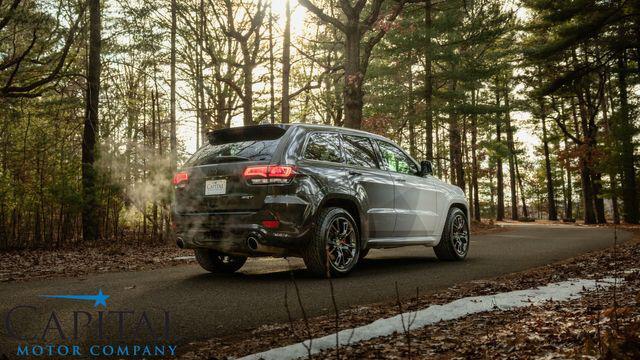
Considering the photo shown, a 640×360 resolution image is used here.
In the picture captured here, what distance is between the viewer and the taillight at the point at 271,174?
19.4 feet

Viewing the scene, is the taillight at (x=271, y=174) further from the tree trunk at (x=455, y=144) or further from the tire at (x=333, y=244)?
the tree trunk at (x=455, y=144)

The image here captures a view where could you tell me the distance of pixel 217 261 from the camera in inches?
288

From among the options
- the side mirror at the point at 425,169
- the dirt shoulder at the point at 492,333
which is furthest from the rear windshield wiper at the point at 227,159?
the side mirror at the point at 425,169

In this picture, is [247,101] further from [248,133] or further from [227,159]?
[227,159]

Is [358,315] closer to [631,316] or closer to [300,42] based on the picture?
[631,316]

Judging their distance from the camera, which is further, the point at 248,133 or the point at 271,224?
the point at 248,133

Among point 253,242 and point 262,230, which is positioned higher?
point 262,230

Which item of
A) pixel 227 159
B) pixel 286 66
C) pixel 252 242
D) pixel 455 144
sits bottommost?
pixel 252 242

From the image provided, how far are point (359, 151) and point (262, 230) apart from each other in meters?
2.10

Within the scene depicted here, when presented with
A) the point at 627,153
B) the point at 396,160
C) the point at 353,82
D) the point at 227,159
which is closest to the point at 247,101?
the point at 353,82

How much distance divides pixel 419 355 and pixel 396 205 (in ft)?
15.0

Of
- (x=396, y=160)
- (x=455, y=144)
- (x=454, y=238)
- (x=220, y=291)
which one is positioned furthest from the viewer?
(x=455, y=144)

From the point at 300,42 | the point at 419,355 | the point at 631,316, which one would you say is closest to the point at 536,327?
the point at 631,316

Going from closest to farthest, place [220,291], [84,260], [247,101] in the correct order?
[220,291] → [84,260] → [247,101]
